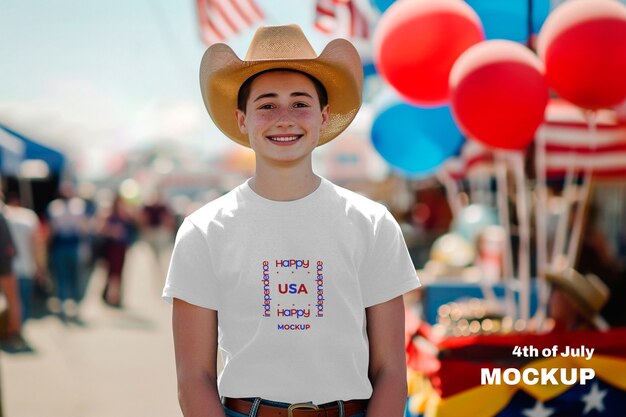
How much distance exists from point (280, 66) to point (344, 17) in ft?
12.6

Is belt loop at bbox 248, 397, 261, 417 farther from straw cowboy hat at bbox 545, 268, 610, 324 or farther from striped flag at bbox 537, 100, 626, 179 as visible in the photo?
striped flag at bbox 537, 100, 626, 179

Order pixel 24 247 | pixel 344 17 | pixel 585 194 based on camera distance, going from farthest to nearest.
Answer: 1. pixel 24 247
2. pixel 344 17
3. pixel 585 194

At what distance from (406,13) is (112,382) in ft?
12.8

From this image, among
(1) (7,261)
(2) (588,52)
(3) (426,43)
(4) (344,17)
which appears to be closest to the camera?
(2) (588,52)

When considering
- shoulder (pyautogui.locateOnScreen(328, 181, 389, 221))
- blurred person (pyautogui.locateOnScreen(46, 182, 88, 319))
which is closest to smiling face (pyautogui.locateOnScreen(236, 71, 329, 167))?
shoulder (pyautogui.locateOnScreen(328, 181, 389, 221))

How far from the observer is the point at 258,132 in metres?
1.80

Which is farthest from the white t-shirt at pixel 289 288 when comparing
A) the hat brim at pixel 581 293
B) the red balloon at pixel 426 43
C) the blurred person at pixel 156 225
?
the blurred person at pixel 156 225

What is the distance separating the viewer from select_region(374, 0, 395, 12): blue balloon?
4796 millimetres

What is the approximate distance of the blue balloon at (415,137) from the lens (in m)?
5.07

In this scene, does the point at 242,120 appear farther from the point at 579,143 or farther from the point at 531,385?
the point at 579,143

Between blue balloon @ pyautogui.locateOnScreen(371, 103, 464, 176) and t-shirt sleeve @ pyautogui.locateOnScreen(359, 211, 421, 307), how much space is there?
11.1 ft

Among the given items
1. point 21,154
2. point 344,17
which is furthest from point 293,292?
point 21,154

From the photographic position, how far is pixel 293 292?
1714mm

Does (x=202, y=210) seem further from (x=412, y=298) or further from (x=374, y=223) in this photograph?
(x=412, y=298)
